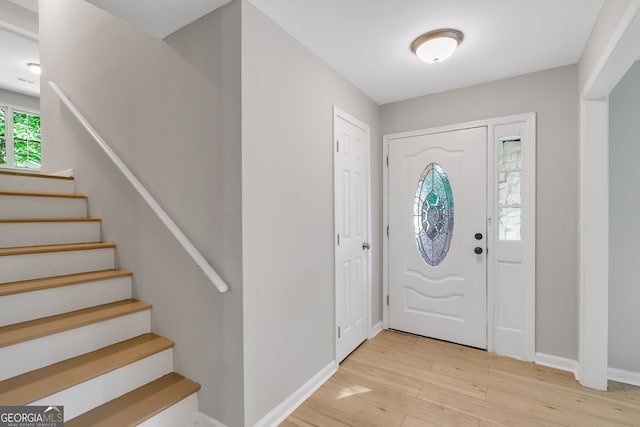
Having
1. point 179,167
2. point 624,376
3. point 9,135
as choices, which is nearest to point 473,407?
point 624,376

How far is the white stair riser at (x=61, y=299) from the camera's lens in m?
1.60

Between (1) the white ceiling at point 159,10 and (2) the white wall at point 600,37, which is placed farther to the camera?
(1) the white ceiling at point 159,10

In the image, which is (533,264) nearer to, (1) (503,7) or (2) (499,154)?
(2) (499,154)

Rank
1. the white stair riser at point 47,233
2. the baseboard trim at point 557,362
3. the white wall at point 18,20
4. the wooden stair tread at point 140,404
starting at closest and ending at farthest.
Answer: the wooden stair tread at point 140,404 < the white stair riser at point 47,233 < the baseboard trim at point 557,362 < the white wall at point 18,20

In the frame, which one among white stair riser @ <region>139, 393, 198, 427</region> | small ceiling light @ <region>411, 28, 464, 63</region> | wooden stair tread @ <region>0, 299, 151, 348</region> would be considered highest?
small ceiling light @ <region>411, 28, 464, 63</region>

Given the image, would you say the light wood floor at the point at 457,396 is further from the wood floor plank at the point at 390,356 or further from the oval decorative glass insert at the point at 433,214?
the oval decorative glass insert at the point at 433,214

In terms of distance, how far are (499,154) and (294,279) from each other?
219cm

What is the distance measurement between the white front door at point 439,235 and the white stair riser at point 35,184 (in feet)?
10.6

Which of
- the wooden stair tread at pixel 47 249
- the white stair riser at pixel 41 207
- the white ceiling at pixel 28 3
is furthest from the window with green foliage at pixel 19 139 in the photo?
the wooden stair tread at pixel 47 249

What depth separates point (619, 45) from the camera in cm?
137

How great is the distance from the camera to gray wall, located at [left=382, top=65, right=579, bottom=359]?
7.45 ft

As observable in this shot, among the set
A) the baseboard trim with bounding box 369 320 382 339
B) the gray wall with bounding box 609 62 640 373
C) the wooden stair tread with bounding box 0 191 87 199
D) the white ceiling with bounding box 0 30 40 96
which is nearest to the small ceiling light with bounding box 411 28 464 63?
the gray wall with bounding box 609 62 640 373

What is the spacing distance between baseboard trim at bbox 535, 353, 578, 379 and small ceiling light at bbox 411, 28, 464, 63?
2590 millimetres

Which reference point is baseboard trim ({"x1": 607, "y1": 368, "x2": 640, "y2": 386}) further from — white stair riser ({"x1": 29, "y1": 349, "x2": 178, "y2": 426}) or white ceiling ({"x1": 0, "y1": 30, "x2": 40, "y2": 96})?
white ceiling ({"x1": 0, "y1": 30, "x2": 40, "y2": 96})
